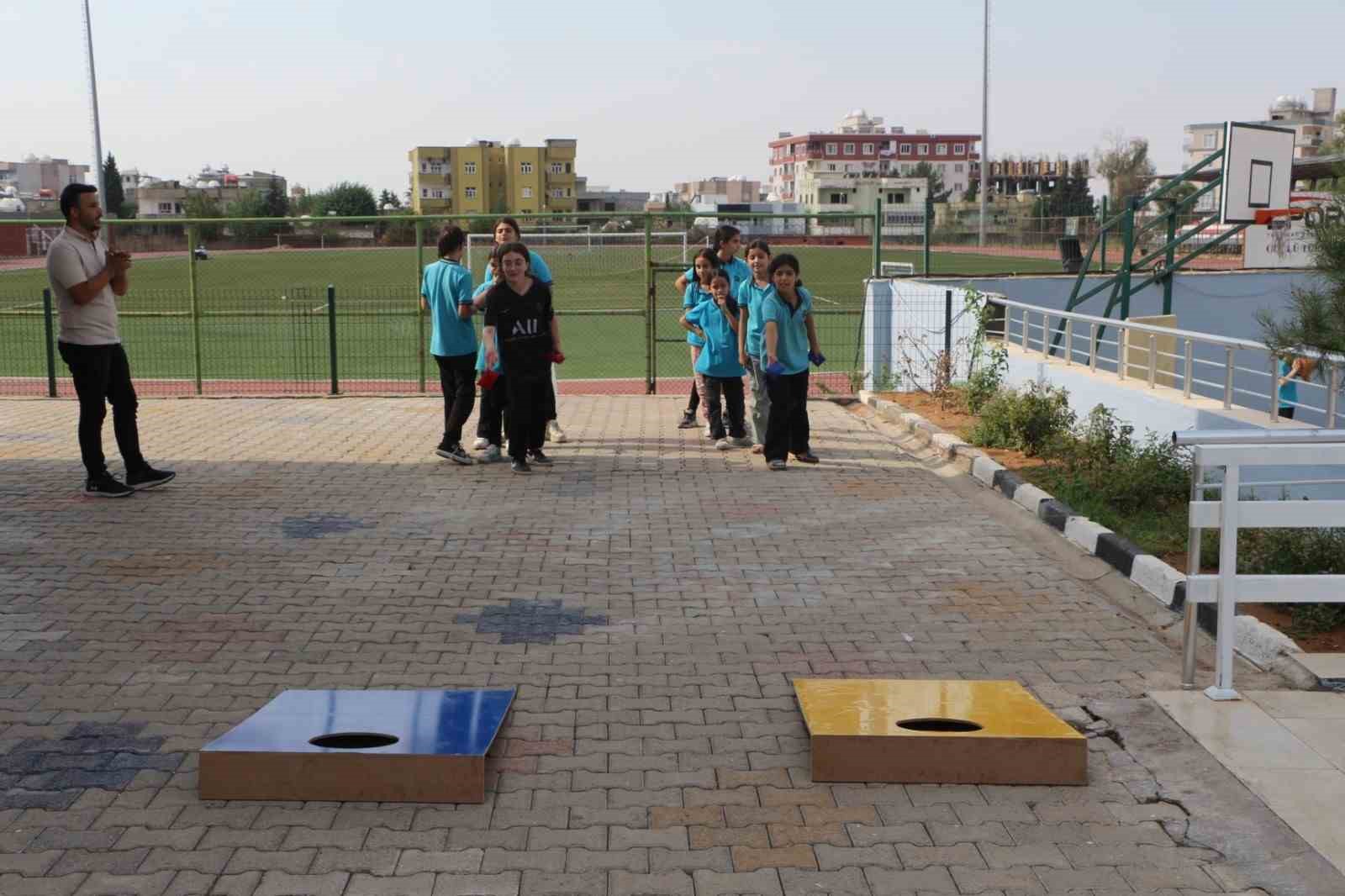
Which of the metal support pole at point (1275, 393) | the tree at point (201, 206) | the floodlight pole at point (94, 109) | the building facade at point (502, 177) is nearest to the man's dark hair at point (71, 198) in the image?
the metal support pole at point (1275, 393)

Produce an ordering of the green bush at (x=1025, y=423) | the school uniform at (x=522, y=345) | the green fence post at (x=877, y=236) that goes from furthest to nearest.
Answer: the green fence post at (x=877, y=236) < the green bush at (x=1025, y=423) < the school uniform at (x=522, y=345)

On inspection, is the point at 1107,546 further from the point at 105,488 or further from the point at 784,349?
the point at 105,488

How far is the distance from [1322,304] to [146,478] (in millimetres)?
7862

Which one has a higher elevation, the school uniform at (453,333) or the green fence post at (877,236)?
the green fence post at (877,236)

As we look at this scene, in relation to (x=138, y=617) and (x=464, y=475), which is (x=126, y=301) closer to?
(x=464, y=475)

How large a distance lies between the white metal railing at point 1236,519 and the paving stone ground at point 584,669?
1.35 feet

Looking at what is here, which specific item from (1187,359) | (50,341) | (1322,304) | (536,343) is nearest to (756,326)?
(536,343)

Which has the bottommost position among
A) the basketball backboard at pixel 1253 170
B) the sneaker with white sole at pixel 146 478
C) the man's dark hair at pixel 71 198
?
the sneaker with white sole at pixel 146 478

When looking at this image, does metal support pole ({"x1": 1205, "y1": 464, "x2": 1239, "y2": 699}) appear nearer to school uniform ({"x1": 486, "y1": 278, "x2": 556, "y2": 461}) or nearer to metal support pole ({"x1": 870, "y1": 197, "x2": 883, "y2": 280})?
school uniform ({"x1": 486, "y1": 278, "x2": 556, "y2": 461})

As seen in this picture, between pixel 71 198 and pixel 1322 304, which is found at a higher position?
pixel 71 198

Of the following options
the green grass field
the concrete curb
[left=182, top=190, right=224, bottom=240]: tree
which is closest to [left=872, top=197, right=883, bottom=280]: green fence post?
the green grass field

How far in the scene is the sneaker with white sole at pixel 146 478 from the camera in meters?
9.90

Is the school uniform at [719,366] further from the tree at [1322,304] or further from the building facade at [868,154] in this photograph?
the building facade at [868,154]

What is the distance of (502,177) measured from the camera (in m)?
86.0
